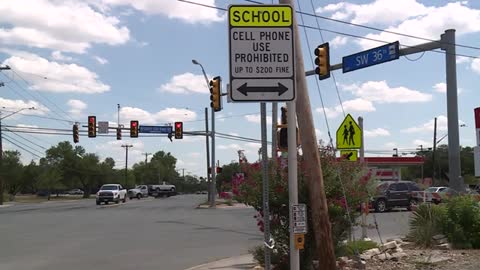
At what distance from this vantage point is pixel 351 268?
1003 centimetres

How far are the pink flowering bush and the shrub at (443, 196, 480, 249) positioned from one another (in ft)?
13.9

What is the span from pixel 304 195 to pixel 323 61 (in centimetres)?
1083

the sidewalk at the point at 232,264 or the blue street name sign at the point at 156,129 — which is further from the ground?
the blue street name sign at the point at 156,129

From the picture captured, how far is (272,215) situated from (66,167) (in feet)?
367

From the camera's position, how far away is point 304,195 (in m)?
8.81

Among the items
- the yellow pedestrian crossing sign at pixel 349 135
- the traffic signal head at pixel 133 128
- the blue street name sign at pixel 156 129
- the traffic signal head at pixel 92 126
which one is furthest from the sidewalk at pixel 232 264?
the blue street name sign at pixel 156 129

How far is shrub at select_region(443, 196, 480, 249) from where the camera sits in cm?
1253

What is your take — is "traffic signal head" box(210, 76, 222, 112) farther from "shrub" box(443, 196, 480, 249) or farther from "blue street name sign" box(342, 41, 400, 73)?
"shrub" box(443, 196, 480, 249)

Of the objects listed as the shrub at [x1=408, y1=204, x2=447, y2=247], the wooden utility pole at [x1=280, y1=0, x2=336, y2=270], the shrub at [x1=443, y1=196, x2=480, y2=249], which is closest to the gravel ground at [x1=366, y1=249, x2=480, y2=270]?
the shrub at [x1=443, y1=196, x2=480, y2=249]

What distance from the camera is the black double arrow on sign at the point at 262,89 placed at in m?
5.11

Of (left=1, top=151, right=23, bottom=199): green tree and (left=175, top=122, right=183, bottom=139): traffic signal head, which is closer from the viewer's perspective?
(left=175, top=122, right=183, bottom=139): traffic signal head

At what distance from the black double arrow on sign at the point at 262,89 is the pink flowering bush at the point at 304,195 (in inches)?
142

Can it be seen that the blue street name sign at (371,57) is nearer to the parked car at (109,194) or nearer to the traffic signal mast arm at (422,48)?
the traffic signal mast arm at (422,48)

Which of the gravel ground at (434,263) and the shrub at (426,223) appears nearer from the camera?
the gravel ground at (434,263)
